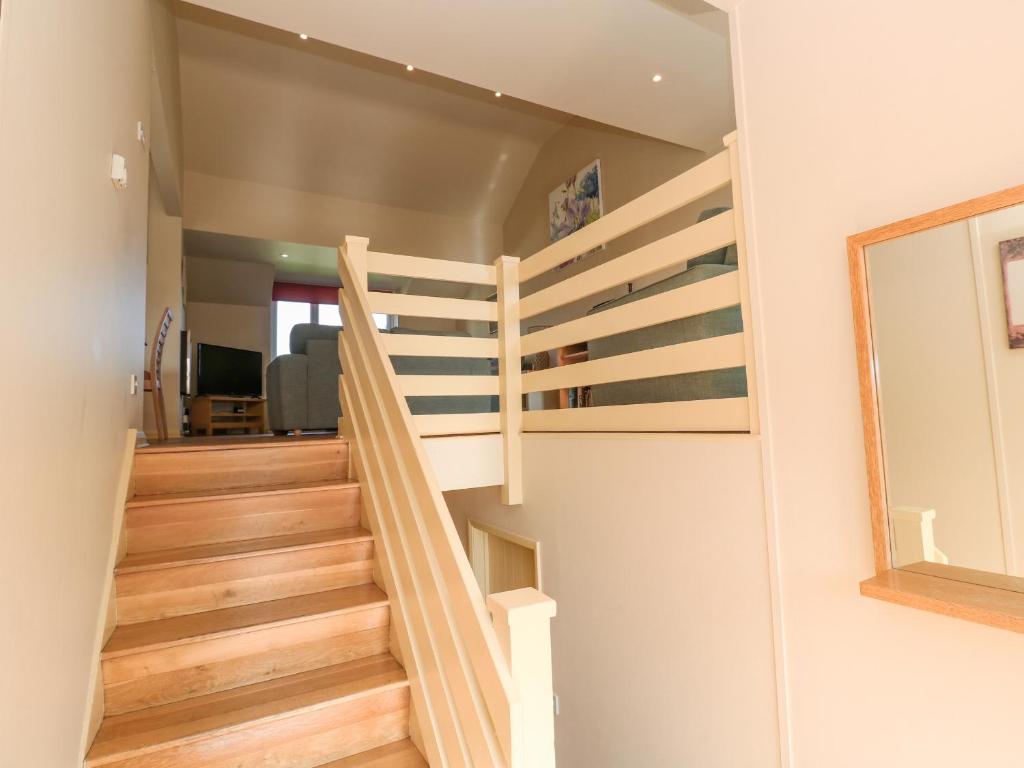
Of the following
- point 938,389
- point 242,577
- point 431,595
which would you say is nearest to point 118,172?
point 242,577

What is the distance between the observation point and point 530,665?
4.06ft

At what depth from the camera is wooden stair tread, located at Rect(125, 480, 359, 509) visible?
214 cm

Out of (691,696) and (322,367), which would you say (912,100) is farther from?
(322,367)

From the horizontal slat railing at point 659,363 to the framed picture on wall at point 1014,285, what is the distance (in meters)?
0.68

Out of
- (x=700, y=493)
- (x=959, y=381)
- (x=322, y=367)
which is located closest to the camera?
(x=959, y=381)

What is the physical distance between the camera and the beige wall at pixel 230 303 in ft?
24.4

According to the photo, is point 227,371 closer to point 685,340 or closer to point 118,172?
point 118,172

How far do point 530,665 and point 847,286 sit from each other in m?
1.20

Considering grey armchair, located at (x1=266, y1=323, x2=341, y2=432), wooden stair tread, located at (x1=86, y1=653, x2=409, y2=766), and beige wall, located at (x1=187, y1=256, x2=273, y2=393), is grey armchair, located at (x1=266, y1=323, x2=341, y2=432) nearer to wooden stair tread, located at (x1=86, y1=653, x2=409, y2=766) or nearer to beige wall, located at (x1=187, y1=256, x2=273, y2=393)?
wooden stair tread, located at (x1=86, y1=653, x2=409, y2=766)

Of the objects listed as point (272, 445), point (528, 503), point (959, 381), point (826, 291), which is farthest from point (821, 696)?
point (272, 445)

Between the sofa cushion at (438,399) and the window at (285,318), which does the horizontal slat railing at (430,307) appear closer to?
the sofa cushion at (438,399)

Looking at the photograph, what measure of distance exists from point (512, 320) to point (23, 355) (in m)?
2.09

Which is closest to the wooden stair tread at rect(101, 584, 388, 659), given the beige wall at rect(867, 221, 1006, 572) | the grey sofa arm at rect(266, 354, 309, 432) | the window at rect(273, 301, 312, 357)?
the beige wall at rect(867, 221, 1006, 572)

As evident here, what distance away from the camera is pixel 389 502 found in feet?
6.67
